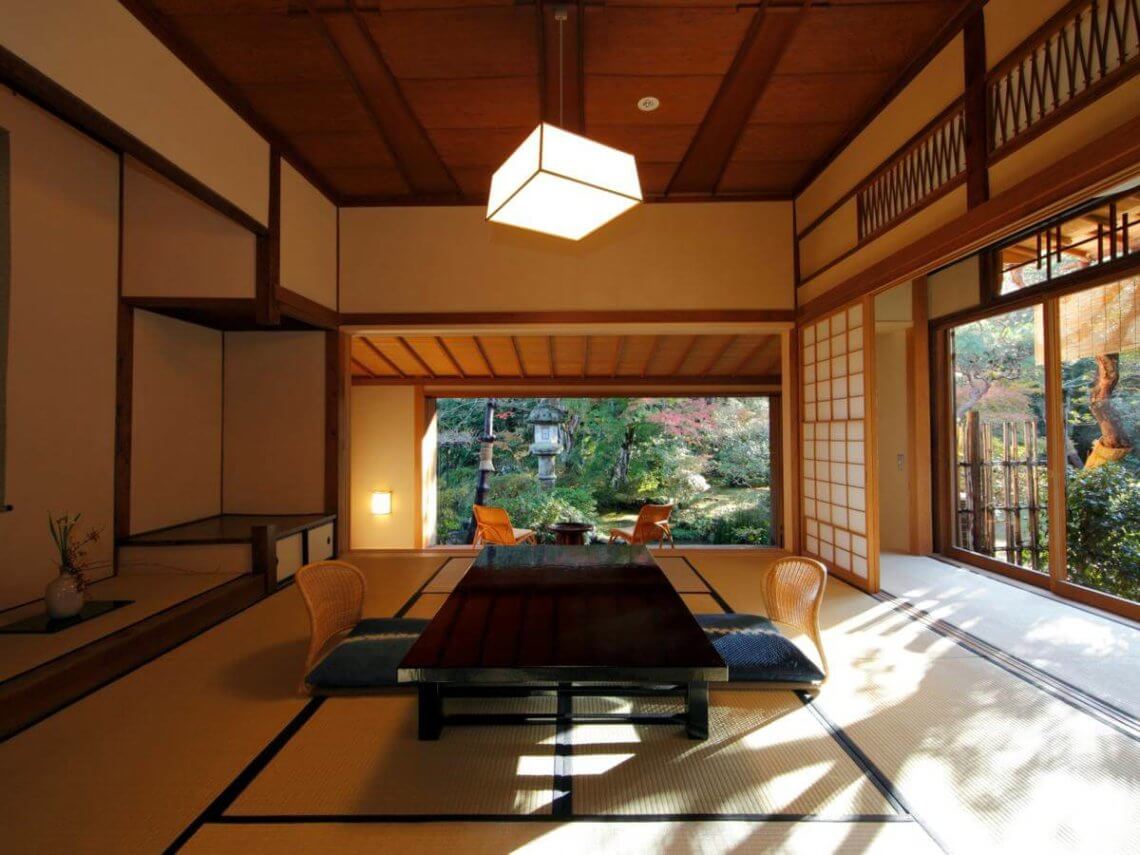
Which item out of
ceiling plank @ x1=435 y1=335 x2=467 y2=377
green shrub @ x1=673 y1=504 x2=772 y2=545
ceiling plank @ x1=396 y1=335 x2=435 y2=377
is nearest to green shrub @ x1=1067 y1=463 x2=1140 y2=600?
ceiling plank @ x1=435 y1=335 x2=467 y2=377

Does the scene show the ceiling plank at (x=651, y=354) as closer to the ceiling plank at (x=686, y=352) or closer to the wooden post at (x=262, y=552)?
the ceiling plank at (x=686, y=352)

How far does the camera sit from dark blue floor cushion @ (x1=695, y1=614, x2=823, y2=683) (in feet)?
7.63

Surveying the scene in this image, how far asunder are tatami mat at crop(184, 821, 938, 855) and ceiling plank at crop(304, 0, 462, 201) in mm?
3587

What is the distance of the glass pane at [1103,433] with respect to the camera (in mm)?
3486

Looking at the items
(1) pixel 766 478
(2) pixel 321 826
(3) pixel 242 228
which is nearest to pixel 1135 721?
(2) pixel 321 826

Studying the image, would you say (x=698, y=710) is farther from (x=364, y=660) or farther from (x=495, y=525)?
(x=495, y=525)

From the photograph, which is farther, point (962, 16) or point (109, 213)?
point (109, 213)

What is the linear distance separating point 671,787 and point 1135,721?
1.89 meters

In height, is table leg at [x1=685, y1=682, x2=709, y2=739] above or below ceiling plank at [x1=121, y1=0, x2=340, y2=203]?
below

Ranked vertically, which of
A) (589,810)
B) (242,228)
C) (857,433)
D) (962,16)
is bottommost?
(589,810)

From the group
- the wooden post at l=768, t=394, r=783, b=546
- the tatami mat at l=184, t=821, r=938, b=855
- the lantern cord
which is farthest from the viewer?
the wooden post at l=768, t=394, r=783, b=546

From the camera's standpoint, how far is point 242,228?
3.86m

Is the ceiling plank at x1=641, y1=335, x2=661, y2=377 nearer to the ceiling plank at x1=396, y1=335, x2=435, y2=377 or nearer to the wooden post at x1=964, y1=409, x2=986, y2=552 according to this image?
the ceiling plank at x1=396, y1=335, x2=435, y2=377

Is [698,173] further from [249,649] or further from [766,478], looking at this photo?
[766,478]
